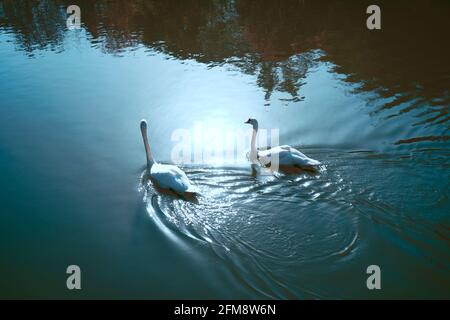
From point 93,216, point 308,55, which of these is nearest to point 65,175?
point 93,216

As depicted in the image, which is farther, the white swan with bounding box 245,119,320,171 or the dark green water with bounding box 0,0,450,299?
the white swan with bounding box 245,119,320,171

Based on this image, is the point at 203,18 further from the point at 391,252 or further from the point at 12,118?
the point at 391,252

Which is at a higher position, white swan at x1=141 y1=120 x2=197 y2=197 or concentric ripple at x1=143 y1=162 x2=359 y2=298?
white swan at x1=141 y1=120 x2=197 y2=197

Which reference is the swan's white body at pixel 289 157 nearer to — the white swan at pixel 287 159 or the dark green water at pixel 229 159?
the white swan at pixel 287 159

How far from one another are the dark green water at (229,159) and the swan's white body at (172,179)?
23 centimetres

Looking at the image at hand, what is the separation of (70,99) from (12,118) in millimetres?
1460

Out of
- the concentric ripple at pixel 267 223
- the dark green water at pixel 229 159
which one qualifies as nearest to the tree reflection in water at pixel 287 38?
the dark green water at pixel 229 159

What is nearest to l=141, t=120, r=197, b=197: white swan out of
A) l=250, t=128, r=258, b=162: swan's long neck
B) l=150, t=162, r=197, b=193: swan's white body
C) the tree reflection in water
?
l=150, t=162, r=197, b=193: swan's white body

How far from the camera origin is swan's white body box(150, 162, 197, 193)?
8180 millimetres

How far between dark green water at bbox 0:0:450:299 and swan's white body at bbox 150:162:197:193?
0.23 metres

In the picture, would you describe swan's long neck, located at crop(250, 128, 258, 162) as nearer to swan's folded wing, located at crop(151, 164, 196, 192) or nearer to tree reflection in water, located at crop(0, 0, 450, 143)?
swan's folded wing, located at crop(151, 164, 196, 192)

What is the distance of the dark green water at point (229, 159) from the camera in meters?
6.74

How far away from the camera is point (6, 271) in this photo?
6.93m

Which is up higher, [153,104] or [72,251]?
[153,104]
